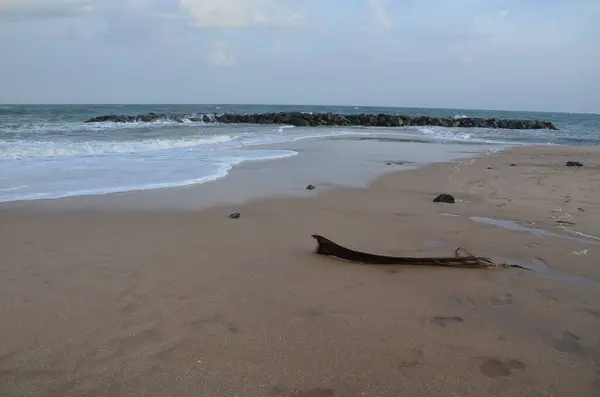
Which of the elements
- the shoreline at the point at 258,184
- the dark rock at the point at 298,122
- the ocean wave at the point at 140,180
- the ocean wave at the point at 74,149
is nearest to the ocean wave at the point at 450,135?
the dark rock at the point at 298,122

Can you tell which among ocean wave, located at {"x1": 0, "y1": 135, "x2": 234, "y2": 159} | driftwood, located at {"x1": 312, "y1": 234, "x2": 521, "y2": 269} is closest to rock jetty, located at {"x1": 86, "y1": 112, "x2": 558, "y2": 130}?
ocean wave, located at {"x1": 0, "y1": 135, "x2": 234, "y2": 159}

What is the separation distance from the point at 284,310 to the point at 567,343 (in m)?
1.73

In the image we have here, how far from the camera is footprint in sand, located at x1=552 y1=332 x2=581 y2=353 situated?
2.83 meters

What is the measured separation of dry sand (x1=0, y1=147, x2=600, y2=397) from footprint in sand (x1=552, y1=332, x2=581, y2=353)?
14mm

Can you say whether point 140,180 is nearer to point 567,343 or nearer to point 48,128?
point 567,343

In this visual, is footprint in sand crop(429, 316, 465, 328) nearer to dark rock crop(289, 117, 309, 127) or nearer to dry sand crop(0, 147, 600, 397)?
dry sand crop(0, 147, 600, 397)

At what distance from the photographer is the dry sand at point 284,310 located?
8.32ft

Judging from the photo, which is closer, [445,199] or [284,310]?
[284,310]

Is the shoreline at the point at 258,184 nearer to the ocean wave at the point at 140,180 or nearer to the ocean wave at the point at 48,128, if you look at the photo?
the ocean wave at the point at 140,180

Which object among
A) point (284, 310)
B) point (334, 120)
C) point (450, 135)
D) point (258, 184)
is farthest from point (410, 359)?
point (334, 120)

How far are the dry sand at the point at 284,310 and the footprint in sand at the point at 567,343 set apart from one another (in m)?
0.01

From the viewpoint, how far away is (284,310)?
3.34 meters

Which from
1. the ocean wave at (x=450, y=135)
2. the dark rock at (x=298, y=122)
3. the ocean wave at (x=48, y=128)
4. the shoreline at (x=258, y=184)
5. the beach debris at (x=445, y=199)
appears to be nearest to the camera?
the shoreline at (x=258, y=184)

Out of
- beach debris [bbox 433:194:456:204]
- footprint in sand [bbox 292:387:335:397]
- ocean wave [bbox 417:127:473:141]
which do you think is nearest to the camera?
footprint in sand [bbox 292:387:335:397]
